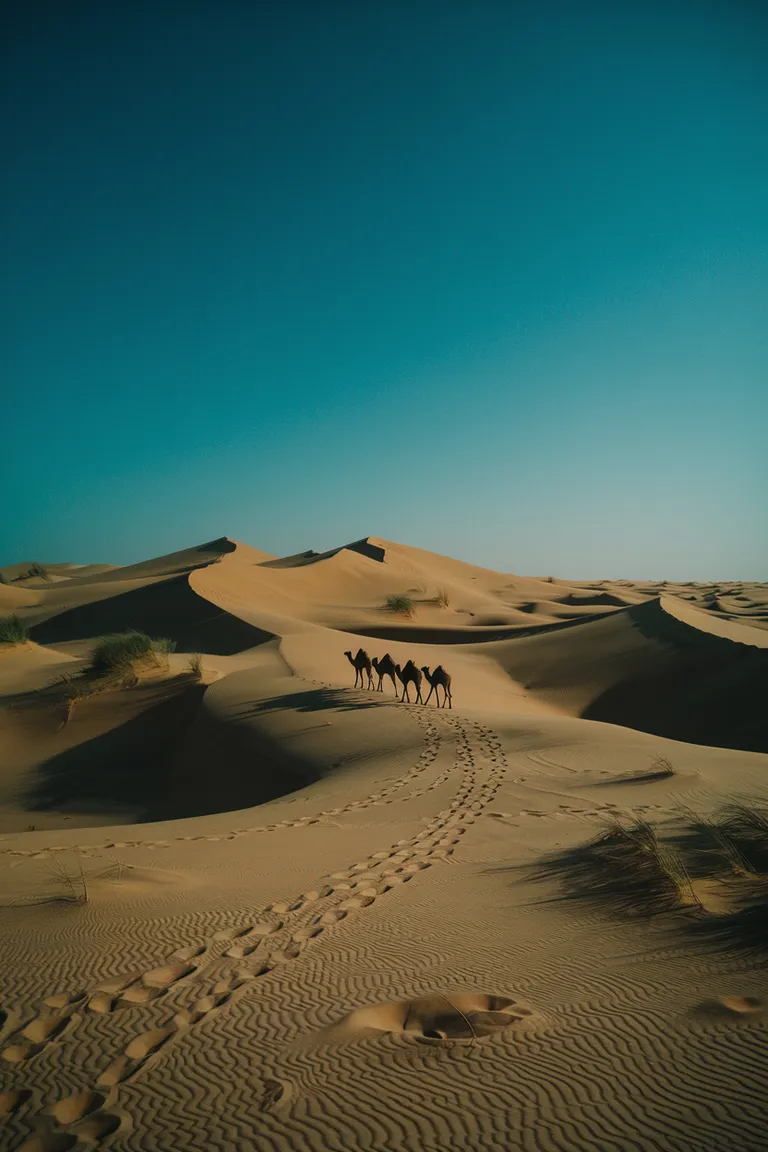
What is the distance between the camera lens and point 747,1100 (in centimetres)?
216

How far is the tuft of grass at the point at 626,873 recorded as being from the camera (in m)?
4.07

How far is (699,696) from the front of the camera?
16.5 metres

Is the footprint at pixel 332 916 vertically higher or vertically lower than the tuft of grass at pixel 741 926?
lower

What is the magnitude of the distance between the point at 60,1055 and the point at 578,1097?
2141 mm

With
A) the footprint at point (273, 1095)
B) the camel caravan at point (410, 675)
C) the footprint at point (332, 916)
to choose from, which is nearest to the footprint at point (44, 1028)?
the footprint at point (273, 1095)

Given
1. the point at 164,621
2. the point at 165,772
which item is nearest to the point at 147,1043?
the point at 165,772

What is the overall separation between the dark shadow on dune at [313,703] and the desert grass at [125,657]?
4012 mm

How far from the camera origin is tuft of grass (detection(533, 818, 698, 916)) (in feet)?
13.4

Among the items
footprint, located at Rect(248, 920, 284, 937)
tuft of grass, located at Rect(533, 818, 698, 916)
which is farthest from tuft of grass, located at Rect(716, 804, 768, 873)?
footprint, located at Rect(248, 920, 284, 937)

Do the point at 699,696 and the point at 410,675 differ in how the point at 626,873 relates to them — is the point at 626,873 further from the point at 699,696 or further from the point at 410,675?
the point at 699,696

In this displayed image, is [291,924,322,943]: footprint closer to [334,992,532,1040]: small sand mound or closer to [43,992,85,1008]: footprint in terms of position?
[334,992,532,1040]: small sand mound

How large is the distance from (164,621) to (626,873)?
27.1 m

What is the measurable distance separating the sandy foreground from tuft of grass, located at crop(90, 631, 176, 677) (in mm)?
2064

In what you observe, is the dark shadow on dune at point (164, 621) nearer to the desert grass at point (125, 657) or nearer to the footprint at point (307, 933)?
the desert grass at point (125, 657)
